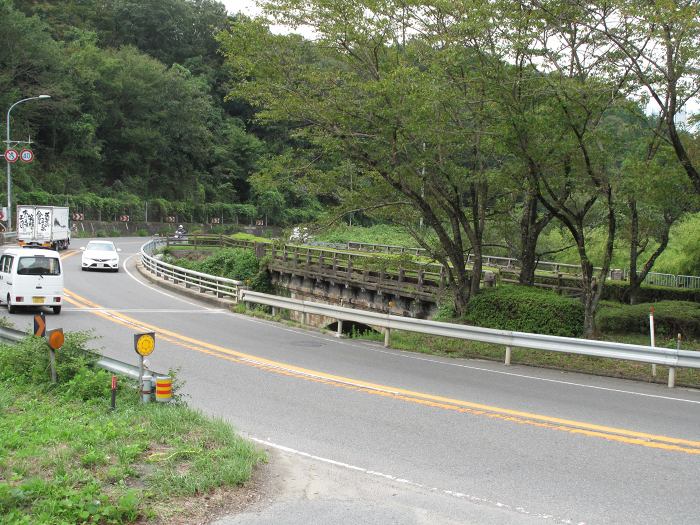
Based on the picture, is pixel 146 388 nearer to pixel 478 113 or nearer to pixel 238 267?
pixel 478 113

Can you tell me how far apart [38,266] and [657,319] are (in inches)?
713

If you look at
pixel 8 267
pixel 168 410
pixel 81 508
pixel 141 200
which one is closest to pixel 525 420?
pixel 168 410

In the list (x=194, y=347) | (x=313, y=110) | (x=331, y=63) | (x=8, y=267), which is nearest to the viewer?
(x=194, y=347)

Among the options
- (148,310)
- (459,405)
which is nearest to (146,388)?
(459,405)

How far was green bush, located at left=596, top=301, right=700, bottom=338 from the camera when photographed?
1780 cm

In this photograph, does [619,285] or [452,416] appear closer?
[452,416]

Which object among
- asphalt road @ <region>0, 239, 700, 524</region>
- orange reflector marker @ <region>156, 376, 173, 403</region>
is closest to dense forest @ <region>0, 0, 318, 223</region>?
asphalt road @ <region>0, 239, 700, 524</region>

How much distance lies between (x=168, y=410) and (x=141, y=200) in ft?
248

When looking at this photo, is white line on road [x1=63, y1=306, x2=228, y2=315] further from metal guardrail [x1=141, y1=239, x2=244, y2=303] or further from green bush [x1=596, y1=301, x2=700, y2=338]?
green bush [x1=596, y1=301, x2=700, y2=338]

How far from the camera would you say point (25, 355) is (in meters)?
10.1

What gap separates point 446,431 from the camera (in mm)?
8930

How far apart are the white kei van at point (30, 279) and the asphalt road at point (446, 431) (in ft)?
14.1

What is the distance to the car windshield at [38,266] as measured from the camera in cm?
2022

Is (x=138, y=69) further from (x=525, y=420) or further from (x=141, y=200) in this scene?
(x=525, y=420)
